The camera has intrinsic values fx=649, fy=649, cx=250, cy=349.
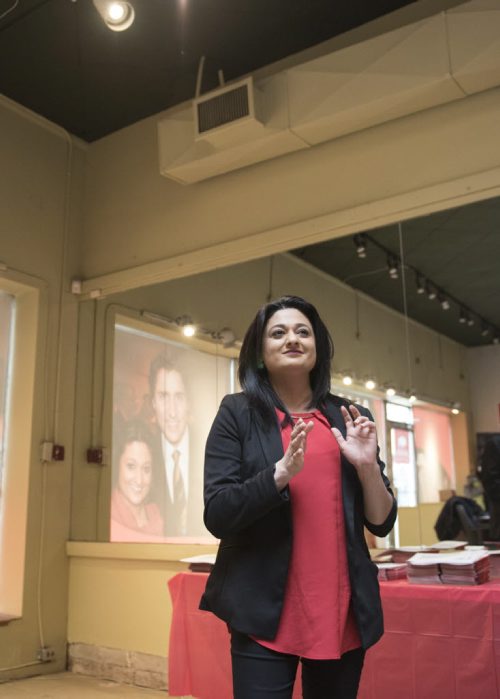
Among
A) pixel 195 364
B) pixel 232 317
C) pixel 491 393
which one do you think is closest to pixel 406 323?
pixel 491 393

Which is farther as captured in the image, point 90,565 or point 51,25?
point 90,565

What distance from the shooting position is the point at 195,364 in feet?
13.8

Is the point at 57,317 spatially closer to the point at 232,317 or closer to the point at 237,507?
the point at 232,317

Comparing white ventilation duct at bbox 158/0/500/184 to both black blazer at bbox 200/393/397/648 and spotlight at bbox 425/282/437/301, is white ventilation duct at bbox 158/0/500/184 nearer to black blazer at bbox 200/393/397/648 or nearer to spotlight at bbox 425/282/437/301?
spotlight at bbox 425/282/437/301

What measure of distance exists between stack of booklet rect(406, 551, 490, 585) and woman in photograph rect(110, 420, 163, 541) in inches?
83.6

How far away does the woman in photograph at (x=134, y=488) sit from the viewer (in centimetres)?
404

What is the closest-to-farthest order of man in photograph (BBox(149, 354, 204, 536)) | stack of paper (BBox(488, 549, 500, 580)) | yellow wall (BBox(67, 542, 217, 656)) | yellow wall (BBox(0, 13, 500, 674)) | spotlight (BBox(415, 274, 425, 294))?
stack of paper (BBox(488, 549, 500, 580))
yellow wall (BBox(0, 13, 500, 674))
spotlight (BBox(415, 274, 425, 294))
yellow wall (BBox(67, 542, 217, 656))
man in photograph (BBox(149, 354, 204, 536))

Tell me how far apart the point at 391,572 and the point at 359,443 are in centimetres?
132

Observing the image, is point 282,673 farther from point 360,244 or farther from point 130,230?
point 130,230

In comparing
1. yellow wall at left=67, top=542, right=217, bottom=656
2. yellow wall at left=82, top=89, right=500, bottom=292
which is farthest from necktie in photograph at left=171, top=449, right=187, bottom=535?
yellow wall at left=82, top=89, right=500, bottom=292

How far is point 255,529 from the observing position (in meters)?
1.22

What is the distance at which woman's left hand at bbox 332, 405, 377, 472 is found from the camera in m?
1.27

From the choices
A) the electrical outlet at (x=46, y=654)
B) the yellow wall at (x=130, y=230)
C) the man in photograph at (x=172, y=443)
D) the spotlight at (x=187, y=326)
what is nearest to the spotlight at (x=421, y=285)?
the yellow wall at (x=130, y=230)

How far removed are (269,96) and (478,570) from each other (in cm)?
241
